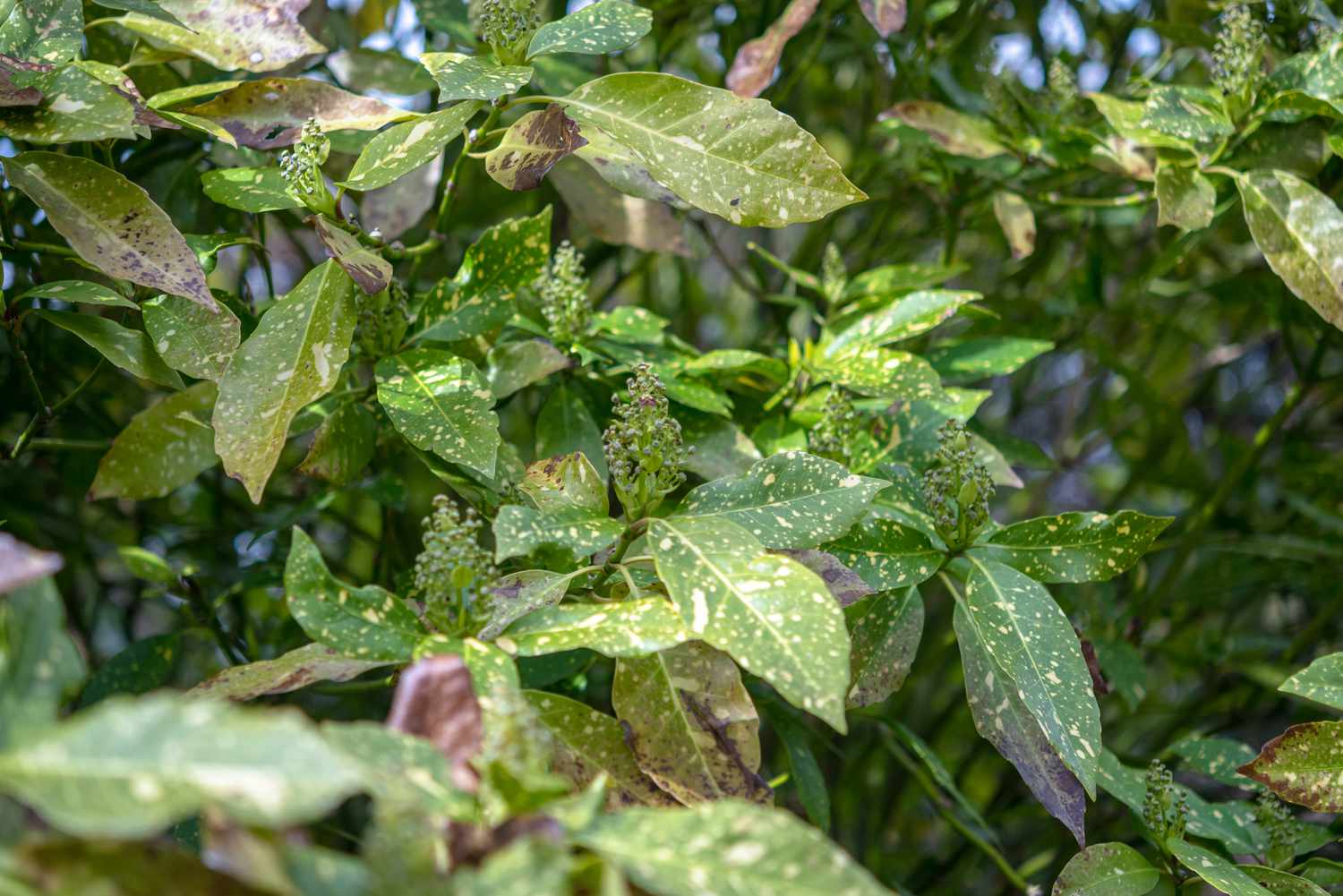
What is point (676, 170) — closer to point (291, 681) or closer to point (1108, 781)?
point (291, 681)

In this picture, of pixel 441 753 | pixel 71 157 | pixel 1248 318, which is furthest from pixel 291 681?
pixel 1248 318

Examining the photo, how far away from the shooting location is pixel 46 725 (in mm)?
446

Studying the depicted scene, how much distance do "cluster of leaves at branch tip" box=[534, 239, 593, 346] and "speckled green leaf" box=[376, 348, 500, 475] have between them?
0.15 meters

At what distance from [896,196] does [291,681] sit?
43.1 inches

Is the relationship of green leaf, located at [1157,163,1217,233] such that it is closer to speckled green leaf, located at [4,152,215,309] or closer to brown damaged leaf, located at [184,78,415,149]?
brown damaged leaf, located at [184,78,415,149]

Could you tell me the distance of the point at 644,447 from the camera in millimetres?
760

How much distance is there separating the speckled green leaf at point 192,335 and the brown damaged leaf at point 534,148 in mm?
228

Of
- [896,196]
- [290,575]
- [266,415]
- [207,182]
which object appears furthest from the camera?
[896,196]

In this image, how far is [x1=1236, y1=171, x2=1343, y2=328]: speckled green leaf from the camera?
3.20ft

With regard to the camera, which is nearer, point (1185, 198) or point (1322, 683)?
point (1322, 683)

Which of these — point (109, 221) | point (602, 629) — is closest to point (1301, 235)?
point (602, 629)

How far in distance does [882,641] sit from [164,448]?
0.61 meters

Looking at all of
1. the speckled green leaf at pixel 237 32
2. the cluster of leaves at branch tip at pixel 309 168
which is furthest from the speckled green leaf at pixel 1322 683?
the speckled green leaf at pixel 237 32

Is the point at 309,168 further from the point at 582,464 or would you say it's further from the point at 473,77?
the point at 582,464
